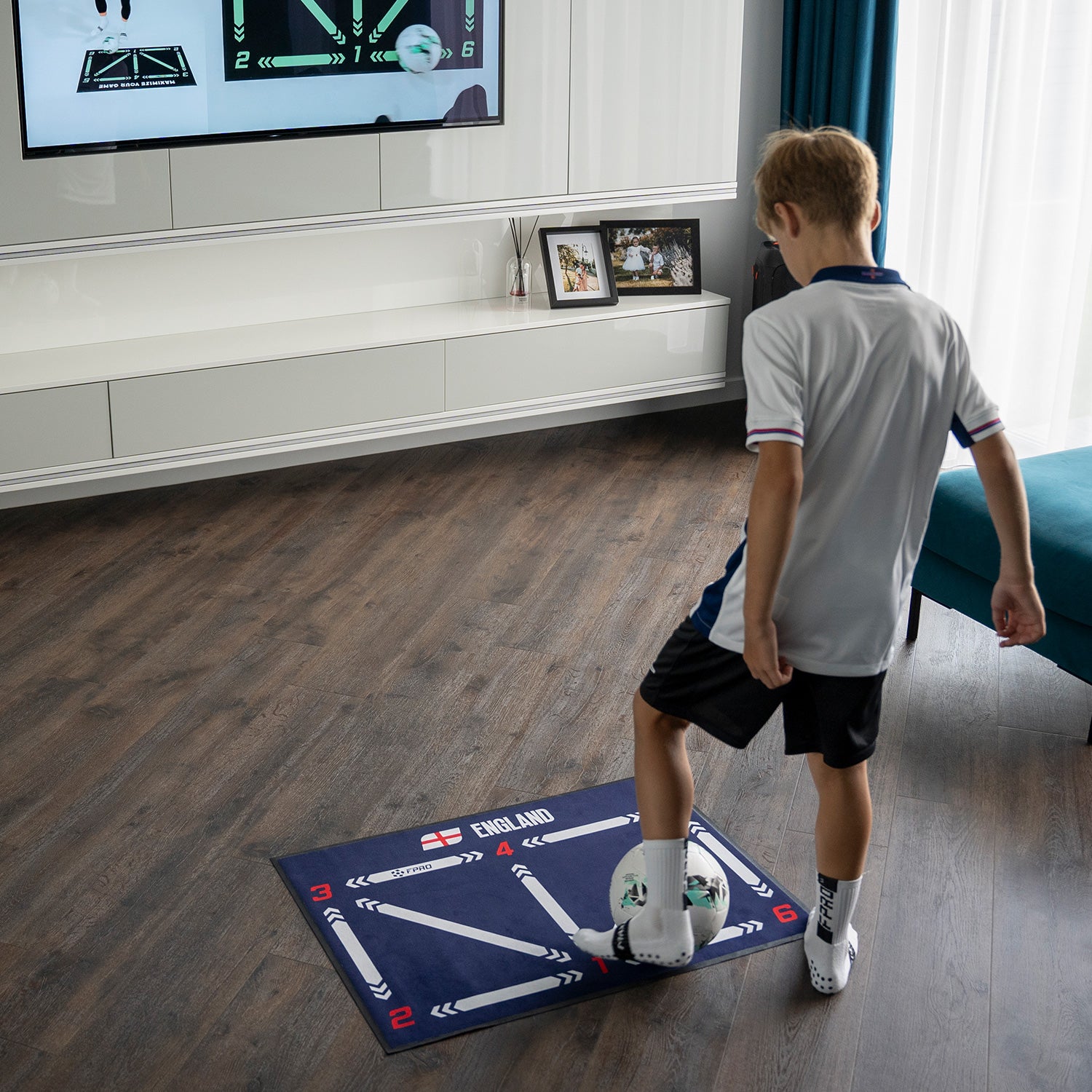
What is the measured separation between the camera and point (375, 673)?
3.10 m

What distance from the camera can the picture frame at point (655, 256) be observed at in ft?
15.5

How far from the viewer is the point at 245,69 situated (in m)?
3.77

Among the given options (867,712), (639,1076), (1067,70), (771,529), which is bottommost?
(639,1076)

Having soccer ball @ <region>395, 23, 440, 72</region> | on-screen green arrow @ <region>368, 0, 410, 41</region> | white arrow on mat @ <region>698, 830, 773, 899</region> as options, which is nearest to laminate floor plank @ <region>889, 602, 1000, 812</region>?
white arrow on mat @ <region>698, 830, 773, 899</region>

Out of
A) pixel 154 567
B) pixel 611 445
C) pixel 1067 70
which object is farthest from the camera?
pixel 611 445

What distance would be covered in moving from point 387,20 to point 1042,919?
9.92ft

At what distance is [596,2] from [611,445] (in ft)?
4.80

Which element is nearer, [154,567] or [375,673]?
[375,673]

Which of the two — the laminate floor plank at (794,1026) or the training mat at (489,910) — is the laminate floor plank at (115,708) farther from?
the laminate floor plank at (794,1026)

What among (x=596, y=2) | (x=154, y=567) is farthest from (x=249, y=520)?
(x=596, y=2)

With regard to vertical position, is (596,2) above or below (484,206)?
above

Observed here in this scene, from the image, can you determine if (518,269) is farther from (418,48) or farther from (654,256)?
(418,48)

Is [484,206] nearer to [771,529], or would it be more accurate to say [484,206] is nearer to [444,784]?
[444,784]

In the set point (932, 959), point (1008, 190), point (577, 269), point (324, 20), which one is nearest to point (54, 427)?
point (324, 20)
